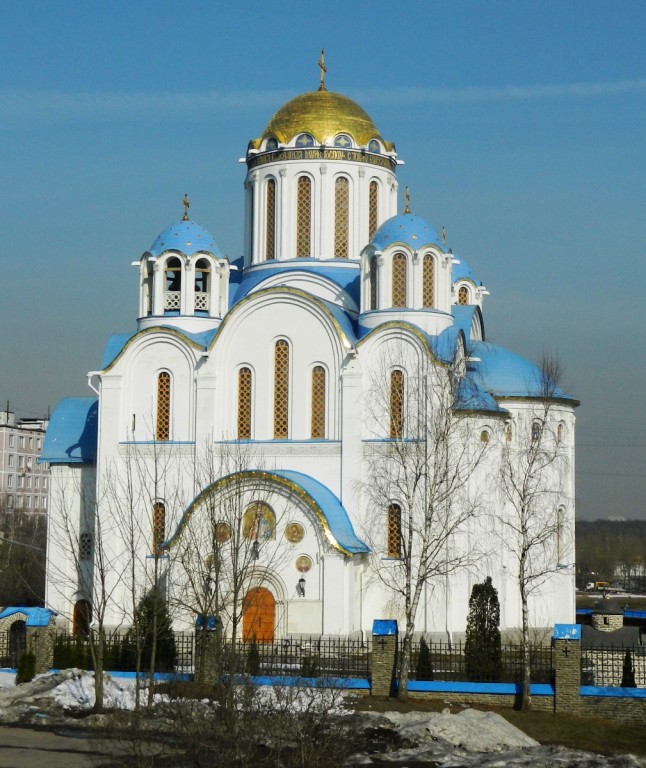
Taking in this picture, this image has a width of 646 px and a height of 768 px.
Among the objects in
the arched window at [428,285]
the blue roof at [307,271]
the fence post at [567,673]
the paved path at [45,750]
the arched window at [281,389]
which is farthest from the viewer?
the blue roof at [307,271]

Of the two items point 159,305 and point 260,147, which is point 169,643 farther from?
point 260,147

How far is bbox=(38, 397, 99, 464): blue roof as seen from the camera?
2920cm

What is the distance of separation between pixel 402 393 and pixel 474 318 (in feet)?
14.8

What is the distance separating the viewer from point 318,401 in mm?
27062

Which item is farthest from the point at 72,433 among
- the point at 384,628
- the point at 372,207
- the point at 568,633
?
the point at 568,633

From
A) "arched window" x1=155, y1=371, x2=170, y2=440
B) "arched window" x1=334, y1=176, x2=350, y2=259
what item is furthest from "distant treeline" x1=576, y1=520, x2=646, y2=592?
"arched window" x1=155, y1=371, x2=170, y2=440

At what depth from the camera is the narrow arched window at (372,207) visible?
30.1 meters

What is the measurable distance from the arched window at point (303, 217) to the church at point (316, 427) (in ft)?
0.15

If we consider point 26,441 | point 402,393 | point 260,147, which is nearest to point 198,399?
point 402,393

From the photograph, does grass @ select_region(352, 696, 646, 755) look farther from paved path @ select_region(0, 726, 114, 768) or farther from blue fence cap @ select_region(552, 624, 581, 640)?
paved path @ select_region(0, 726, 114, 768)

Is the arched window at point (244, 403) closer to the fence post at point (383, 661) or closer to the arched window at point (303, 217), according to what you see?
the arched window at point (303, 217)

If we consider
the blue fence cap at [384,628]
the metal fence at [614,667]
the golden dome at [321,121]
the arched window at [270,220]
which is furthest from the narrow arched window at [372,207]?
the blue fence cap at [384,628]

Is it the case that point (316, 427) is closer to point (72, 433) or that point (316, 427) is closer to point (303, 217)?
point (303, 217)

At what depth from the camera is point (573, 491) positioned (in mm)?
29297
